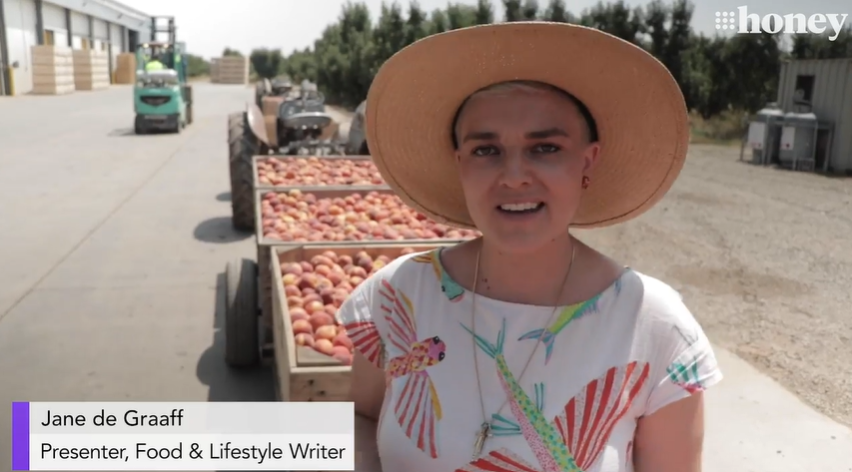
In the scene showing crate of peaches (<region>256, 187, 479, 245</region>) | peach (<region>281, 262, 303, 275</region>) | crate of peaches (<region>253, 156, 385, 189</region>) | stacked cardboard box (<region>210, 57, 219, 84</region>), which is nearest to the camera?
peach (<region>281, 262, 303, 275</region>)

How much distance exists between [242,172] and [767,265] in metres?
4.28

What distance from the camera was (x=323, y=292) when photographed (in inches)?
125

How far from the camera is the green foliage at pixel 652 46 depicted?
1416 cm

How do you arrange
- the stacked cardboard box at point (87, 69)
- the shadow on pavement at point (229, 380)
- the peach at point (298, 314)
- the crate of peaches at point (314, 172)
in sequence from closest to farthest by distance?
the peach at point (298, 314), the shadow on pavement at point (229, 380), the crate of peaches at point (314, 172), the stacked cardboard box at point (87, 69)

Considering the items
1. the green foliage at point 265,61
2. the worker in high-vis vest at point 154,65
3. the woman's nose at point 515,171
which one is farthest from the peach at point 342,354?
the green foliage at point 265,61

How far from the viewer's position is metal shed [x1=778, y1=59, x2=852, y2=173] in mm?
10312

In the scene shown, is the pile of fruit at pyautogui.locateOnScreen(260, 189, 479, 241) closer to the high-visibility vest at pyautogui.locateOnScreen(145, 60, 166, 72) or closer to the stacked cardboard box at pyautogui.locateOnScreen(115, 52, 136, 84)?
the high-visibility vest at pyautogui.locateOnScreen(145, 60, 166, 72)

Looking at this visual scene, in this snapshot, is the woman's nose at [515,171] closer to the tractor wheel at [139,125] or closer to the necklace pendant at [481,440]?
the necklace pendant at [481,440]

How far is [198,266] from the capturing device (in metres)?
5.75

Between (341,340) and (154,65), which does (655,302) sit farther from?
(154,65)

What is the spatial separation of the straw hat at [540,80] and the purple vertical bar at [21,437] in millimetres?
963

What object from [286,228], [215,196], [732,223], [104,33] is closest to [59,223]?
[215,196]

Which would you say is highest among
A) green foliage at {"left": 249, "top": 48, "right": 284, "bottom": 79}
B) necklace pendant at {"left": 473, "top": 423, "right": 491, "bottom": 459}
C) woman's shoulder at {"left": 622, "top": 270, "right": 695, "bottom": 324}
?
green foliage at {"left": 249, "top": 48, "right": 284, "bottom": 79}
